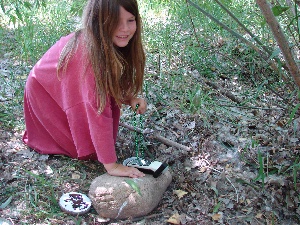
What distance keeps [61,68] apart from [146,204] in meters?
0.98

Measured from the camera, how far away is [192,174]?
8.24 feet

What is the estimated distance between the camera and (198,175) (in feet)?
8.20

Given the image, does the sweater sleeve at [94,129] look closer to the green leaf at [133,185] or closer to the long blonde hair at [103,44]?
the long blonde hair at [103,44]

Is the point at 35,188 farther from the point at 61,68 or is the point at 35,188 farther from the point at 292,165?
the point at 292,165

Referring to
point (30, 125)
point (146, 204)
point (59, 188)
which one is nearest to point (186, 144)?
point (146, 204)

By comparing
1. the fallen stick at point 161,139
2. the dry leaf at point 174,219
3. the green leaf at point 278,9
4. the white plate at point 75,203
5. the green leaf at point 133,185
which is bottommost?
the white plate at point 75,203

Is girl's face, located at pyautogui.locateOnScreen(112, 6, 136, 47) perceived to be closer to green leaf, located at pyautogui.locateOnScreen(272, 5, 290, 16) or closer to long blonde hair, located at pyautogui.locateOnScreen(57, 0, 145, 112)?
long blonde hair, located at pyautogui.locateOnScreen(57, 0, 145, 112)

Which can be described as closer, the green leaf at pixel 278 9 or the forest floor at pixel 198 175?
the green leaf at pixel 278 9

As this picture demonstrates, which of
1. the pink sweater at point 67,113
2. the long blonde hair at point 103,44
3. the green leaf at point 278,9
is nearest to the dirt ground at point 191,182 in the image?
the pink sweater at point 67,113

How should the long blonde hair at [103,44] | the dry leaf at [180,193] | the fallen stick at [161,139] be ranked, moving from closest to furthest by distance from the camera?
1. the long blonde hair at [103,44]
2. the dry leaf at [180,193]
3. the fallen stick at [161,139]

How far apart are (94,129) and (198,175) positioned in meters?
0.78

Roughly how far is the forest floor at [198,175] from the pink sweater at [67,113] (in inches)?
5.1

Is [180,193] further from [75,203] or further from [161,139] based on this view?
[75,203]

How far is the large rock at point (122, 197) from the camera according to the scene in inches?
84.7
